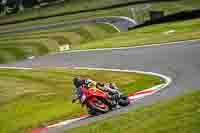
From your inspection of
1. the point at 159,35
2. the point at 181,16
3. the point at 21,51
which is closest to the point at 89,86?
the point at 159,35

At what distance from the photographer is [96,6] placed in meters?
81.8

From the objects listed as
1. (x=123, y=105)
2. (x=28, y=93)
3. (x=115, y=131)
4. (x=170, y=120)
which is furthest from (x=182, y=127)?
(x=28, y=93)

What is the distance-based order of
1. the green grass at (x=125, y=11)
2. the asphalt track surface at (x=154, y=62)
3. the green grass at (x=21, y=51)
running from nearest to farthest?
the asphalt track surface at (x=154, y=62) < the green grass at (x=21, y=51) < the green grass at (x=125, y=11)

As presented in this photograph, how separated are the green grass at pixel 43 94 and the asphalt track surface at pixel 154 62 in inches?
59.1

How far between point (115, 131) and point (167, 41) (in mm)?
24061

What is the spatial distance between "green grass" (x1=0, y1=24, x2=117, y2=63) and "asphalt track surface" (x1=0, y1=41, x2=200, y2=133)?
12.4 m

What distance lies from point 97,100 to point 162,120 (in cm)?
532

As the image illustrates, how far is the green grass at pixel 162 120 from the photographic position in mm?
10109

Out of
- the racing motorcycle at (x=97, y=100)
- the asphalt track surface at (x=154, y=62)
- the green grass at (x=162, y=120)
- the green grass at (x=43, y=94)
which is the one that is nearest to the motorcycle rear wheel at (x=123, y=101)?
the racing motorcycle at (x=97, y=100)

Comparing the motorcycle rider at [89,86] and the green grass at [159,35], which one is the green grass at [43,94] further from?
the green grass at [159,35]

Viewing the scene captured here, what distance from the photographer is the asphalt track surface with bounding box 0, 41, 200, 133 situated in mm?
18141

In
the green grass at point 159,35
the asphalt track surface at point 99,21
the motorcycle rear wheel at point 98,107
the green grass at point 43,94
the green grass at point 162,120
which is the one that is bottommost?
the green grass at point 43,94

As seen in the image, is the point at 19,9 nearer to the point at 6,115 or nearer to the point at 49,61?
the point at 49,61

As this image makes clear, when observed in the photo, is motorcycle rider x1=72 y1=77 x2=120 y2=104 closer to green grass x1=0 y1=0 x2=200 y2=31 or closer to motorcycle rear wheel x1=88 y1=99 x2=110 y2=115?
motorcycle rear wheel x1=88 y1=99 x2=110 y2=115
